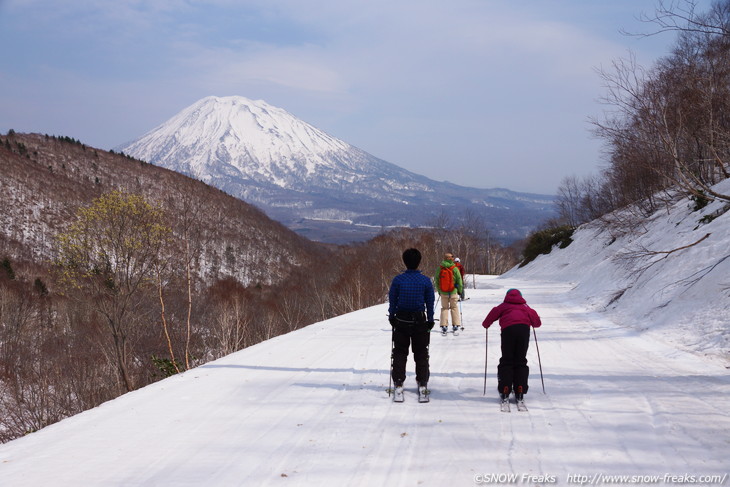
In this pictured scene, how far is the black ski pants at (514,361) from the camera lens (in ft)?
19.4

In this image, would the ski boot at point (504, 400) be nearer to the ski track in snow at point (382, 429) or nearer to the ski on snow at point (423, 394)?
the ski track in snow at point (382, 429)

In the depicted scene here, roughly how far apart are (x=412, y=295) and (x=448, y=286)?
17.0 feet

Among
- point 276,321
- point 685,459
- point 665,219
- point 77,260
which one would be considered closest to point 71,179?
point 276,321

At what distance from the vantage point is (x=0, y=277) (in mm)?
62656

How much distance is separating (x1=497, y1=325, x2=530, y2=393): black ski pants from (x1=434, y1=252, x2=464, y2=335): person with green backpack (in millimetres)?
5149

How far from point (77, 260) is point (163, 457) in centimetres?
1956

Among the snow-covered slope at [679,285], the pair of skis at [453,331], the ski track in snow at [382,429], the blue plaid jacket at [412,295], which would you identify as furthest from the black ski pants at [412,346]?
the pair of skis at [453,331]

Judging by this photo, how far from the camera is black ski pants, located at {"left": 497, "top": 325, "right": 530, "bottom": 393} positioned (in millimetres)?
5926

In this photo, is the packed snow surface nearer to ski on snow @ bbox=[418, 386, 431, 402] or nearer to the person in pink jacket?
ski on snow @ bbox=[418, 386, 431, 402]

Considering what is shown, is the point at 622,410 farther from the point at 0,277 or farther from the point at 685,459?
the point at 0,277

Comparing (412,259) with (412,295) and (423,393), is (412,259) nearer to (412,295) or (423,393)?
(412,295)

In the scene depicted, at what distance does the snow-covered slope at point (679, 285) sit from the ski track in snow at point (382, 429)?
1.38m

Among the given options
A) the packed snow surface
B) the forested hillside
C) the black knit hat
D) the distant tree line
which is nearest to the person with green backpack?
the packed snow surface

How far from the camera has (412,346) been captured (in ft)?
21.1
